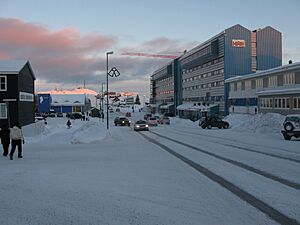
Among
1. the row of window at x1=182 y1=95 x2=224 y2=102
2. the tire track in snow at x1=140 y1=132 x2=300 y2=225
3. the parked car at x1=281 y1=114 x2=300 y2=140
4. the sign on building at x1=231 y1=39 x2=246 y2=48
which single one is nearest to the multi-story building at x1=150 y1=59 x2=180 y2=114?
the row of window at x1=182 y1=95 x2=224 y2=102

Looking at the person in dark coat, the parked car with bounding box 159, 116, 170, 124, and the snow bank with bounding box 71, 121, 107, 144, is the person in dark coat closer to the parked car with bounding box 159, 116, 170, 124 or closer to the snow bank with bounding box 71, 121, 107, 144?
the snow bank with bounding box 71, 121, 107, 144

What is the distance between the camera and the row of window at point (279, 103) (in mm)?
46091

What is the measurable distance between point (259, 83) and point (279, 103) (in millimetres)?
11306

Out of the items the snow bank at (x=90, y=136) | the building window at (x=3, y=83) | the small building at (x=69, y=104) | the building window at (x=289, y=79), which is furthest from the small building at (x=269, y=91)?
the small building at (x=69, y=104)

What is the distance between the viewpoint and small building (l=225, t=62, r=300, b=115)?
47.8 metres

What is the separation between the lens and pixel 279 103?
50250 millimetres

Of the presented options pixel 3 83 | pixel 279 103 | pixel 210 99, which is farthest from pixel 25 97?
pixel 210 99

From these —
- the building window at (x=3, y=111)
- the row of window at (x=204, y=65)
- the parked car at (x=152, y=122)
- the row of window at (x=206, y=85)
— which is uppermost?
the row of window at (x=204, y=65)

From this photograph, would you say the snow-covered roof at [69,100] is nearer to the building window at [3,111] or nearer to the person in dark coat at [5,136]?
the building window at [3,111]

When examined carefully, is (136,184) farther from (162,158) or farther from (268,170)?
(162,158)

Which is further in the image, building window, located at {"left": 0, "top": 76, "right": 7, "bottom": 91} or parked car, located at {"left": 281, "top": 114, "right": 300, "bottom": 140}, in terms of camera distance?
building window, located at {"left": 0, "top": 76, "right": 7, "bottom": 91}

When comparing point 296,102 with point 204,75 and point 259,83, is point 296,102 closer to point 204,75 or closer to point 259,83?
point 259,83

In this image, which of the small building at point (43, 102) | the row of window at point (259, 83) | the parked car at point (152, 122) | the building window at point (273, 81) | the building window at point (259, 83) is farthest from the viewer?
the small building at point (43, 102)

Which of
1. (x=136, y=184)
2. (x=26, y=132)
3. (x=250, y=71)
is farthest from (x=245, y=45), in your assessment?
(x=136, y=184)
